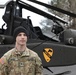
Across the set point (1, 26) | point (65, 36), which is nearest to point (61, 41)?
point (65, 36)

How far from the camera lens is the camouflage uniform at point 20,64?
3568 mm

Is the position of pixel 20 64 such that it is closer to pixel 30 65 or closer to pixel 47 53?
pixel 30 65

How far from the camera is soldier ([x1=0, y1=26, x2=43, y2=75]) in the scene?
355 cm

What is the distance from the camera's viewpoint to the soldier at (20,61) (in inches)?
140

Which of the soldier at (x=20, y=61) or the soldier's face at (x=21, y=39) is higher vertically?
the soldier's face at (x=21, y=39)

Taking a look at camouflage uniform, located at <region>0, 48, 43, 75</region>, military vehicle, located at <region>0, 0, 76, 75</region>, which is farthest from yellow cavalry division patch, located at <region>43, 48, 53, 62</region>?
camouflage uniform, located at <region>0, 48, 43, 75</region>

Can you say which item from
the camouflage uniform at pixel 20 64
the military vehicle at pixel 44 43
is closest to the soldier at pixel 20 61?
the camouflage uniform at pixel 20 64

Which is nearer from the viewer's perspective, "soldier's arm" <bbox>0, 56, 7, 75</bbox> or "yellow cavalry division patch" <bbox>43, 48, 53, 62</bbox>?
"soldier's arm" <bbox>0, 56, 7, 75</bbox>

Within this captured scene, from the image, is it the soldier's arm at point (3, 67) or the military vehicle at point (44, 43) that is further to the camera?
the military vehicle at point (44, 43)

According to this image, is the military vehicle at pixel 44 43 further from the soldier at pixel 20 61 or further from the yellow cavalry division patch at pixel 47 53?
the soldier at pixel 20 61

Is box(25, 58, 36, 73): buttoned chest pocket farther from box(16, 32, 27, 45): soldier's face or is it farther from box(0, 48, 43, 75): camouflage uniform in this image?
box(16, 32, 27, 45): soldier's face

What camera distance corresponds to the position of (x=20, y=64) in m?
3.57

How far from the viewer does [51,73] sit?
4.93m

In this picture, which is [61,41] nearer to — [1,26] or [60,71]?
[60,71]
